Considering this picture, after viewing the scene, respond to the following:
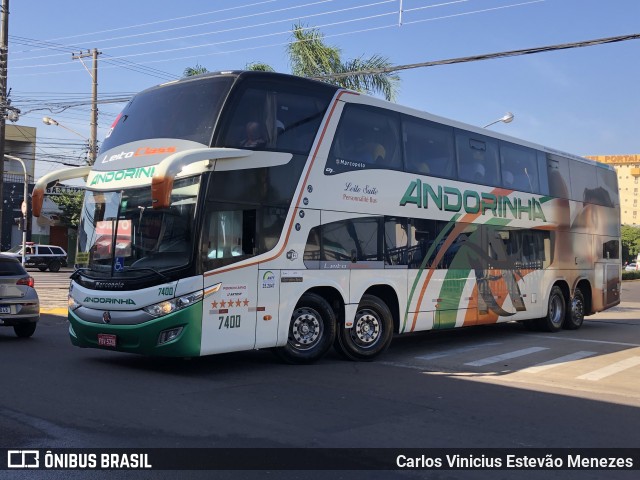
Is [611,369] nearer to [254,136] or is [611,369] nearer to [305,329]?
[305,329]

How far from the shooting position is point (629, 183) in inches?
6314

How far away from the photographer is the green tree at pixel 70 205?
5041 centimetres

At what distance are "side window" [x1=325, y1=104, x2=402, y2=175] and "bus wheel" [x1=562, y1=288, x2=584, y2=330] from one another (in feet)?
27.0

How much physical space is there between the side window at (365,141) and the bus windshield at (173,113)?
7.22ft

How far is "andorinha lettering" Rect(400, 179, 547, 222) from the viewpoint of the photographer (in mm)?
12516

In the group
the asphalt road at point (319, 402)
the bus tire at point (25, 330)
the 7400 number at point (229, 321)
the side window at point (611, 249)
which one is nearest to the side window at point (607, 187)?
the side window at point (611, 249)

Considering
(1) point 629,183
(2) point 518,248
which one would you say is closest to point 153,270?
(2) point 518,248

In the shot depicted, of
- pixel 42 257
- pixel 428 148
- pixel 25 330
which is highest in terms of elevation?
pixel 428 148

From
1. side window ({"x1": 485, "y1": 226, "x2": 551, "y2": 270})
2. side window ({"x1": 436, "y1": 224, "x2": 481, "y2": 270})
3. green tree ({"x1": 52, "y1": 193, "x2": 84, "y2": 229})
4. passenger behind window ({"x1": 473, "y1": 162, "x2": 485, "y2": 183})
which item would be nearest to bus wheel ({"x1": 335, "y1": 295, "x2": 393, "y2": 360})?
side window ({"x1": 436, "y1": 224, "x2": 481, "y2": 270})

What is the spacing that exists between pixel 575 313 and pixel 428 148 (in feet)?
25.9

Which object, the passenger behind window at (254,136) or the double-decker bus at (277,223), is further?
the passenger behind window at (254,136)

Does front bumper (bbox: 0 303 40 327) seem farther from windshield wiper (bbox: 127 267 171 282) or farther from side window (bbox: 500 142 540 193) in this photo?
side window (bbox: 500 142 540 193)

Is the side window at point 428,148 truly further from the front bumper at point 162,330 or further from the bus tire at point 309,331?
the front bumper at point 162,330

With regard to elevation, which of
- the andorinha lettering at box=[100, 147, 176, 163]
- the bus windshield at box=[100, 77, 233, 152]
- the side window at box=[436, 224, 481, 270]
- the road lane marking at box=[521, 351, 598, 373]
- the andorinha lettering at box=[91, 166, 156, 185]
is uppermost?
the bus windshield at box=[100, 77, 233, 152]
